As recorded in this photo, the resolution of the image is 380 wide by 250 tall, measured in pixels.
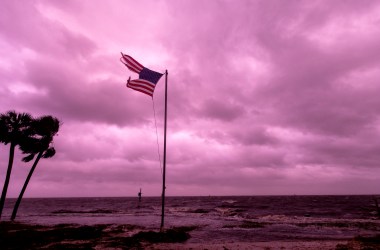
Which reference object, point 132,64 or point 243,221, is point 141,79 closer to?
point 132,64

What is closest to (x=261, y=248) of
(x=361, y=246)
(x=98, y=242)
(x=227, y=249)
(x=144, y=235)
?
(x=227, y=249)

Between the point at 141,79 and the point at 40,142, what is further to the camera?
the point at 40,142

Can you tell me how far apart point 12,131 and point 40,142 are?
12.4 feet

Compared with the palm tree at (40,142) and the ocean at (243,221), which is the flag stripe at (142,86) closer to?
the ocean at (243,221)

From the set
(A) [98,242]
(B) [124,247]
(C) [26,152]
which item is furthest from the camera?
(C) [26,152]

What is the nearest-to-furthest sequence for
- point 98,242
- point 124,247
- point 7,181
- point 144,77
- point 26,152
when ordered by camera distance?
point 124,247, point 98,242, point 144,77, point 7,181, point 26,152

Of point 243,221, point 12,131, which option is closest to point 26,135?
point 12,131

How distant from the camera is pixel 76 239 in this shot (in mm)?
19359

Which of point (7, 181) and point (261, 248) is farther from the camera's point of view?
point (7, 181)

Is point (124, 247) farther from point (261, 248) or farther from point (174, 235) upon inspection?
point (261, 248)

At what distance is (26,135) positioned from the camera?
32281 millimetres

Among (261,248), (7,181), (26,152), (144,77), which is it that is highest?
(144,77)

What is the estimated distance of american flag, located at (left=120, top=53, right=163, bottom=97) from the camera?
19.6m

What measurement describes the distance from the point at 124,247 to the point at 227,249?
Result: 18.9ft
